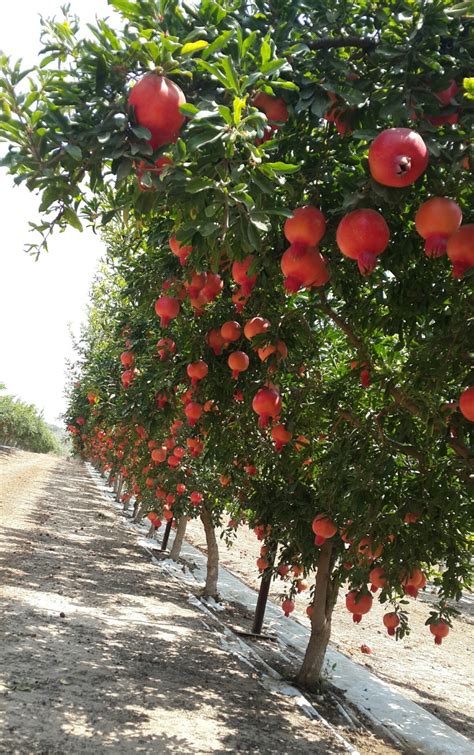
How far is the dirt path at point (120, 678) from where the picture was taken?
15.1 feet

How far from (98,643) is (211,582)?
4.72m

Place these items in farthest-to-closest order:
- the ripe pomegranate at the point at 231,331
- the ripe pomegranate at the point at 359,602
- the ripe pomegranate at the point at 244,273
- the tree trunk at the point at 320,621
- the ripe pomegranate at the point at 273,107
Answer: the tree trunk at the point at 320,621, the ripe pomegranate at the point at 359,602, the ripe pomegranate at the point at 231,331, the ripe pomegranate at the point at 244,273, the ripe pomegranate at the point at 273,107

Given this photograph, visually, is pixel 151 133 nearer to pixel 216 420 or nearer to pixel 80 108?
pixel 80 108

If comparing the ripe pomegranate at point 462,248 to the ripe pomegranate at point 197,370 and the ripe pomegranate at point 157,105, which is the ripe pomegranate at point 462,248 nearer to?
the ripe pomegranate at point 157,105

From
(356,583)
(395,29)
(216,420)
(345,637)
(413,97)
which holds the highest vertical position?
(395,29)

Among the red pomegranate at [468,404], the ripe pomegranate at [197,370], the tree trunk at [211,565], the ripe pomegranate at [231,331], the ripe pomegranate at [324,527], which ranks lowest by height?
the tree trunk at [211,565]

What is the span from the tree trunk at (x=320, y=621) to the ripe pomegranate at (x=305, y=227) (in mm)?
5749

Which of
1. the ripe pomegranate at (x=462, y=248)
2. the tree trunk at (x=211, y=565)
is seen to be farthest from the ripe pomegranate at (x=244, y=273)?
the tree trunk at (x=211, y=565)

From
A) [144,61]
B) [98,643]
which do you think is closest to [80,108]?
[144,61]

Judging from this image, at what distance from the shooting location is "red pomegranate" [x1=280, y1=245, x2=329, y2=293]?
1797 mm

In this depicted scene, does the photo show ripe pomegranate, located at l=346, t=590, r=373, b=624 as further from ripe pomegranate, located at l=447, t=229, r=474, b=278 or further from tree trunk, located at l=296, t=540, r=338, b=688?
ripe pomegranate, located at l=447, t=229, r=474, b=278

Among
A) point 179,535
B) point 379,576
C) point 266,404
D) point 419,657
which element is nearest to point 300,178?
point 266,404

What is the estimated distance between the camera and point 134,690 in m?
5.71

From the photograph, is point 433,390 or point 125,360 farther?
point 125,360
